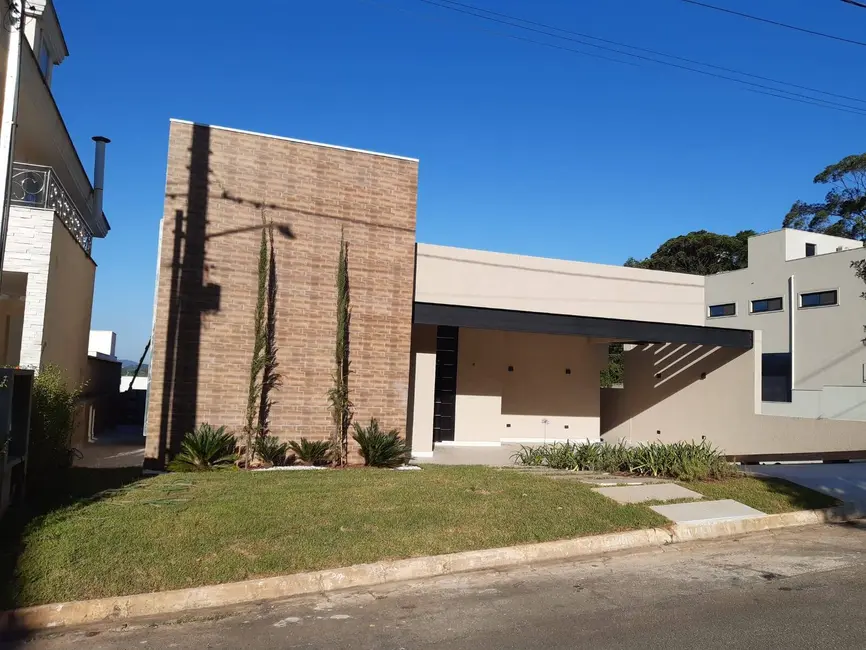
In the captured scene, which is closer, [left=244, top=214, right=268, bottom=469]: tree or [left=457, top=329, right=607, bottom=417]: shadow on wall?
[left=244, top=214, right=268, bottom=469]: tree

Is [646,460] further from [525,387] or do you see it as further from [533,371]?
[533,371]

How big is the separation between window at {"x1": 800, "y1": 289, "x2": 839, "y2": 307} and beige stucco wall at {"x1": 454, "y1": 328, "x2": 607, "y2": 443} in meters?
15.1

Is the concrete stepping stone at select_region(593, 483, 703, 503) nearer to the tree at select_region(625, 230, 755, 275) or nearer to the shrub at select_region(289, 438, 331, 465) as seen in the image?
the shrub at select_region(289, 438, 331, 465)

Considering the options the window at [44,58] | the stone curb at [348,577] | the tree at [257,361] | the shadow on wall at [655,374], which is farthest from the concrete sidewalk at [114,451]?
the shadow on wall at [655,374]

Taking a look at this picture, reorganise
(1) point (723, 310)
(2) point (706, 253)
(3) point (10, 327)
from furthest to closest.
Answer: (2) point (706, 253) < (1) point (723, 310) < (3) point (10, 327)

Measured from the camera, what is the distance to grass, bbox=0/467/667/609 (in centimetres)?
584

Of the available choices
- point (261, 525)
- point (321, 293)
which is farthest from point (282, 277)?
point (261, 525)

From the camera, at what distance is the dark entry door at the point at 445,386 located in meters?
18.8

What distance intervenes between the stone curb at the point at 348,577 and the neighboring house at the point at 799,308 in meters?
22.2

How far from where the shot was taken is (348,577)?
6.30 meters

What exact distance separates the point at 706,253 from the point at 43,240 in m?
51.1

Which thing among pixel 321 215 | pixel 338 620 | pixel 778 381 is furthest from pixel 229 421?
pixel 778 381

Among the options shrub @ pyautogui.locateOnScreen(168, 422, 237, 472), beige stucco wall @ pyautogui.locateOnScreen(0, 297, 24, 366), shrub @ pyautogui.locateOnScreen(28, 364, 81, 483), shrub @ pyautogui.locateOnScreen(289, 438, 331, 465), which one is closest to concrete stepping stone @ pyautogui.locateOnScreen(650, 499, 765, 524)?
shrub @ pyautogui.locateOnScreen(289, 438, 331, 465)

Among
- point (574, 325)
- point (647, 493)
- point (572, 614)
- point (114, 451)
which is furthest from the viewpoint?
point (574, 325)
